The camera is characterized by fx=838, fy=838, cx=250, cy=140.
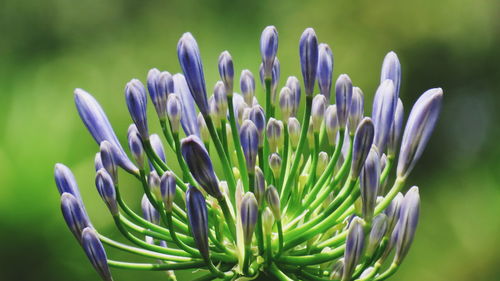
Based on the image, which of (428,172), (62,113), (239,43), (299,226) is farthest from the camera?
(428,172)

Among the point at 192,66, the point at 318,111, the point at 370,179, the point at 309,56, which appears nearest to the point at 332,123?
the point at 318,111

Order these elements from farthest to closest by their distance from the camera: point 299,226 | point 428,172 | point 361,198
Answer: point 428,172 → point 299,226 → point 361,198

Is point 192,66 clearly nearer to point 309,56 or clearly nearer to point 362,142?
point 309,56

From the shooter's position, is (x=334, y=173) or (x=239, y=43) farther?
(x=239, y=43)

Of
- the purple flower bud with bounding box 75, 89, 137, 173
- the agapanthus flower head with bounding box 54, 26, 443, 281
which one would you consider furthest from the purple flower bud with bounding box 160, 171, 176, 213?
the purple flower bud with bounding box 75, 89, 137, 173

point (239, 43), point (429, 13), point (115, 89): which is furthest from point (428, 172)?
point (115, 89)

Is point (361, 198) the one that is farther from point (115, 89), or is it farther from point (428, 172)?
point (428, 172)

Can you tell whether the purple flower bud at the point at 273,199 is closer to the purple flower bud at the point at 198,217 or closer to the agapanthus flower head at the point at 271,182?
the agapanthus flower head at the point at 271,182

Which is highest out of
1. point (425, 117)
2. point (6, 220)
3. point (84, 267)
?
point (6, 220)
